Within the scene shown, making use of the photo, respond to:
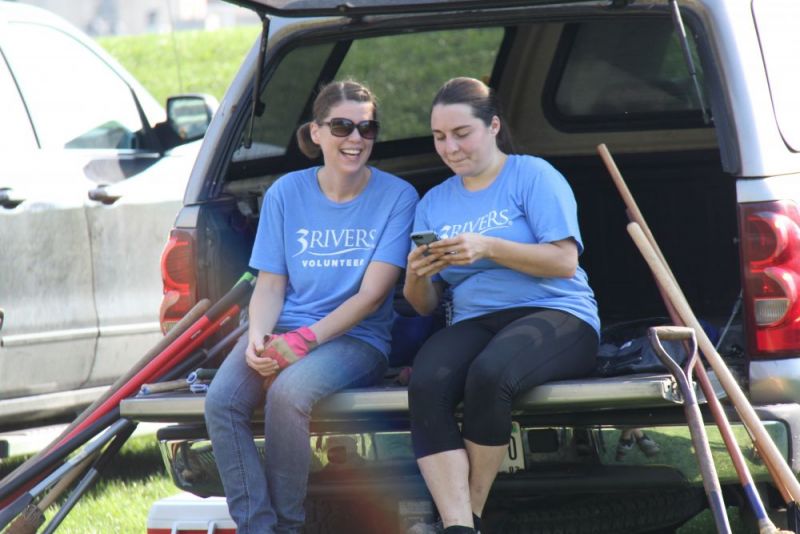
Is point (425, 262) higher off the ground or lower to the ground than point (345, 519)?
higher

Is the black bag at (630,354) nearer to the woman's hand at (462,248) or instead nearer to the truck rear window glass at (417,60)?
the woman's hand at (462,248)

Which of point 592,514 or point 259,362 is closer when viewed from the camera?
point 259,362

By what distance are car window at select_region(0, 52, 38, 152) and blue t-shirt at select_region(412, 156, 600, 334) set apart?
2334mm

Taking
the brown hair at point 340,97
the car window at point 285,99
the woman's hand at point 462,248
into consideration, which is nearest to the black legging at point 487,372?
the woman's hand at point 462,248

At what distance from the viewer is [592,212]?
17.8 ft

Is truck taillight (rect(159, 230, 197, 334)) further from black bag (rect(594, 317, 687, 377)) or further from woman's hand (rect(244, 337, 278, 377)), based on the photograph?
black bag (rect(594, 317, 687, 377))

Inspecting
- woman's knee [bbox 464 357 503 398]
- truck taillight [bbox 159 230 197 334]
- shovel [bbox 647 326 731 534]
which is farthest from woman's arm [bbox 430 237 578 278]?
truck taillight [bbox 159 230 197 334]

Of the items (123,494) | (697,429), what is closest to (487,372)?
(697,429)

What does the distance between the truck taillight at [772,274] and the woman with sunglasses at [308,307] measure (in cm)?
109

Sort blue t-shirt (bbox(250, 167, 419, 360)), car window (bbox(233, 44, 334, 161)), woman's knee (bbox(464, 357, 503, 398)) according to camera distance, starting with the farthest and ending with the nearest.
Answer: car window (bbox(233, 44, 334, 161)), blue t-shirt (bbox(250, 167, 419, 360)), woman's knee (bbox(464, 357, 503, 398))

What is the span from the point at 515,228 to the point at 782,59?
953mm

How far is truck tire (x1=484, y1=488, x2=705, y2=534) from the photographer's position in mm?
4141

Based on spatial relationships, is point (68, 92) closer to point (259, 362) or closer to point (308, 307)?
point (308, 307)

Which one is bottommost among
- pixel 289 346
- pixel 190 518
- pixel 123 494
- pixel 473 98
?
pixel 123 494
